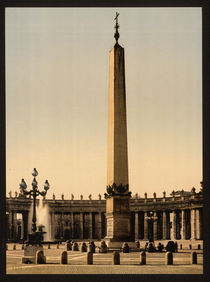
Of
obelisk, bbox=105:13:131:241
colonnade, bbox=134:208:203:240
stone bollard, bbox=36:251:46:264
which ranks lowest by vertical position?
colonnade, bbox=134:208:203:240

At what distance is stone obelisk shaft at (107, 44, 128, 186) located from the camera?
40625 mm

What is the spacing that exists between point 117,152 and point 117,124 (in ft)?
6.41

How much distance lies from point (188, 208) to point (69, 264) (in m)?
56.5

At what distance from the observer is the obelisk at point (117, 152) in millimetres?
40688

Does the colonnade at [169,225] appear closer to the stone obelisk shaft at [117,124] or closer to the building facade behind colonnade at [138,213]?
the building facade behind colonnade at [138,213]

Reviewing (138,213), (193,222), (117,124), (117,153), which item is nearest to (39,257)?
(117,153)

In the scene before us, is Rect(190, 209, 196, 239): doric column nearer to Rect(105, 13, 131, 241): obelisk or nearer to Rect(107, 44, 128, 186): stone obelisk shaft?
Rect(105, 13, 131, 241): obelisk

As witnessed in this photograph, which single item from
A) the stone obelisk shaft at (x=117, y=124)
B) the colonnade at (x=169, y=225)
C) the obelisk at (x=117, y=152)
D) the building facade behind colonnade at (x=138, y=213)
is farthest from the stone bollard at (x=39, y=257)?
the building facade behind colonnade at (x=138, y=213)

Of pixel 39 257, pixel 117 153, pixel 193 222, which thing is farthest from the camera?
pixel 193 222

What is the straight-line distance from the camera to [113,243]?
4178 centimetres

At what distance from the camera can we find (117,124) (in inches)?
1609

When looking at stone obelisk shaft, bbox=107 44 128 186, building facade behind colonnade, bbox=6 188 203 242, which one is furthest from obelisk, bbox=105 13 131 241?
building facade behind colonnade, bbox=6 188 203 242

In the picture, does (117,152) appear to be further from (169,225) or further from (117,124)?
(169,225)
